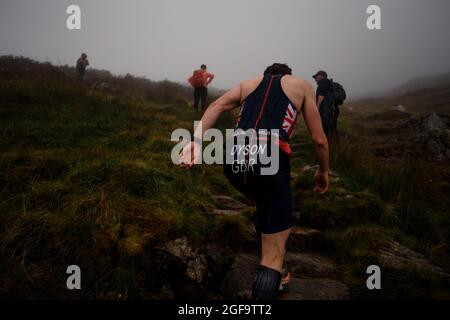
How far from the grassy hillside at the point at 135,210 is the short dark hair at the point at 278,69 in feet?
5.05

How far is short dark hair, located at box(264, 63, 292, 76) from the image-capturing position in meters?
2.09

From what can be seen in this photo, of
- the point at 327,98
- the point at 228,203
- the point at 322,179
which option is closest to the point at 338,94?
the point at 327,98

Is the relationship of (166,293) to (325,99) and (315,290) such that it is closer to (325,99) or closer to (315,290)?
(315,290)

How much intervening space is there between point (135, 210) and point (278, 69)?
1855 millimetres

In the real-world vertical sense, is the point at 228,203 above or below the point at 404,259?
above

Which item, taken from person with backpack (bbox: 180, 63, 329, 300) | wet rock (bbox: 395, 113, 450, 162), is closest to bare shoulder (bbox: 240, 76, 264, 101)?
person with backpack (bbox: 180, 63, 329, 300)

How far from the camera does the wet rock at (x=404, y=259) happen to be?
254 centimetres

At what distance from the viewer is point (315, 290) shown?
2238mm

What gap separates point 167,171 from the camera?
145 inches

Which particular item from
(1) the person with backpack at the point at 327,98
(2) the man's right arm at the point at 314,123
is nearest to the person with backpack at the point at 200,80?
(1) the person with backpack at the point at 327,98

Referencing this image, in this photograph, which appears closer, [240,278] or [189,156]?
[189,156]

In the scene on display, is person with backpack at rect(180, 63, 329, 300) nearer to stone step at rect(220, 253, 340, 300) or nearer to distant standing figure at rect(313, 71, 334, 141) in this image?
stone step at rect(220, 253, 340, 300)

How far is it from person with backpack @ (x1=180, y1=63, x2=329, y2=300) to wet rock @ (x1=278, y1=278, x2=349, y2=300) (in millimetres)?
535
